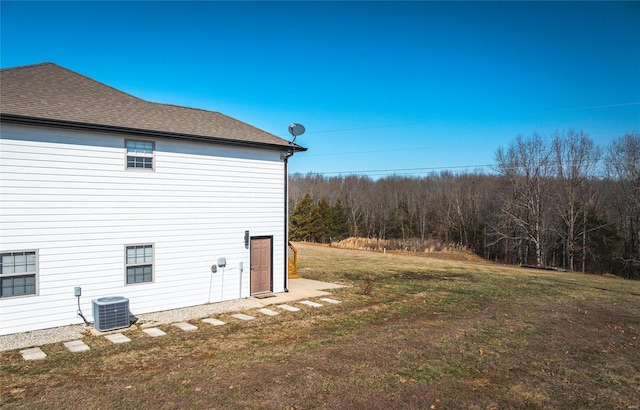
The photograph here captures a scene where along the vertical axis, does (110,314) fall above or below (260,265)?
below

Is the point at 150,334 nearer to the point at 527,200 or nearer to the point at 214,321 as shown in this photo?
the point at 214,321

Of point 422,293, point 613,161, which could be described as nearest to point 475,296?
point 422,293

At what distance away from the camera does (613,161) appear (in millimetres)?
31375

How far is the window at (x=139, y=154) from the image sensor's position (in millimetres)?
9867

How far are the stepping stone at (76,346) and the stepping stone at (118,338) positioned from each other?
0.49 m

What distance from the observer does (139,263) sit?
32.5ft

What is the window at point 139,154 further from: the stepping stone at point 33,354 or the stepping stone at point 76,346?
the stepping stone at point 33,354

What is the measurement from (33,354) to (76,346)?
66 cm

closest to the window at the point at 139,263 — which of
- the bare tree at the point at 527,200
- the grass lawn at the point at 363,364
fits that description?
the grass lawn at the point at 363,364

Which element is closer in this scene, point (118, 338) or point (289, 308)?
point (118, 338)

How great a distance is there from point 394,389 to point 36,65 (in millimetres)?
12169

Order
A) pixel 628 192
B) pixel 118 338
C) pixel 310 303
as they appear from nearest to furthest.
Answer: pixel 118 338 → pixel 310 303 → pixel 628 192

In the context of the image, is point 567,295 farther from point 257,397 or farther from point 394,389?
point 257,397

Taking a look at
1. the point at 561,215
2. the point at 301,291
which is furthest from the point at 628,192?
the point at 301,291
